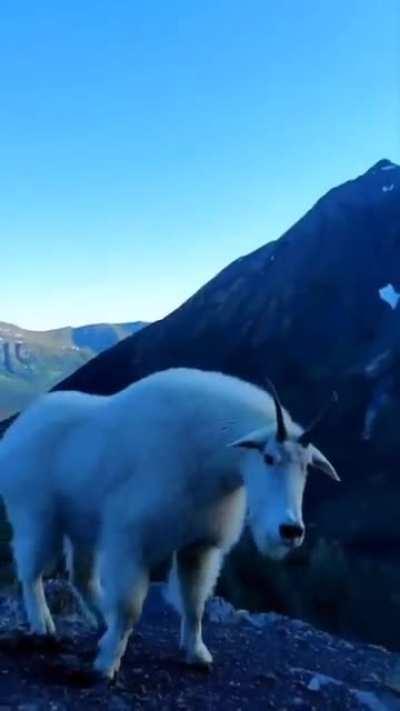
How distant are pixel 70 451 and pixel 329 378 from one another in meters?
65.5

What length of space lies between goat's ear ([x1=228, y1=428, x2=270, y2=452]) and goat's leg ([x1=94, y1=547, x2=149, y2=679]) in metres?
1.50

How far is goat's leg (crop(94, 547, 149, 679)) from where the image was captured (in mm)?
7047

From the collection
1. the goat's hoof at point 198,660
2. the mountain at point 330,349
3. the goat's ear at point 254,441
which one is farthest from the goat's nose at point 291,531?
the mountain at point 330,349

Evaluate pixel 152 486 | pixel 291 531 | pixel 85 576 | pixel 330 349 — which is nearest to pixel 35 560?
pixel 85 576

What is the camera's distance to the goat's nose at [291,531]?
19.6 feet

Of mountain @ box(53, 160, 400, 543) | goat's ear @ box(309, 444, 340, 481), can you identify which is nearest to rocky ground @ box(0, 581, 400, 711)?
A: goat's ear @ box(309, 444, 340, 481)

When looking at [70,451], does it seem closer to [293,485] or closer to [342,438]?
[293,485]

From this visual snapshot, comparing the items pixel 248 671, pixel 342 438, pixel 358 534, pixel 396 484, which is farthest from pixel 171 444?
pixel 342 438

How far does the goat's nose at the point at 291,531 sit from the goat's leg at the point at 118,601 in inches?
61.6

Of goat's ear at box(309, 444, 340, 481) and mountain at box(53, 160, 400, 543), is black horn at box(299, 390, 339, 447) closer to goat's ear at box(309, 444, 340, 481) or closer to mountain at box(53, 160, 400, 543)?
goat's ear at box(309, 444, 340, 481)

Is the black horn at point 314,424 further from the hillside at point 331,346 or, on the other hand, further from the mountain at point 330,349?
the hillside at point 331,346

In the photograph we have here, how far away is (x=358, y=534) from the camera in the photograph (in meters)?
46.2

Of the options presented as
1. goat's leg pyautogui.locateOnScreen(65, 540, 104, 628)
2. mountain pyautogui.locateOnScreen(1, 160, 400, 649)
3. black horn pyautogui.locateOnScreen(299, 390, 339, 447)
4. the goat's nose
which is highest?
black horn pyautogui.locateOnScreen(299, 390, 339, 447)

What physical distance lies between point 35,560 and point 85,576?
0.71m
